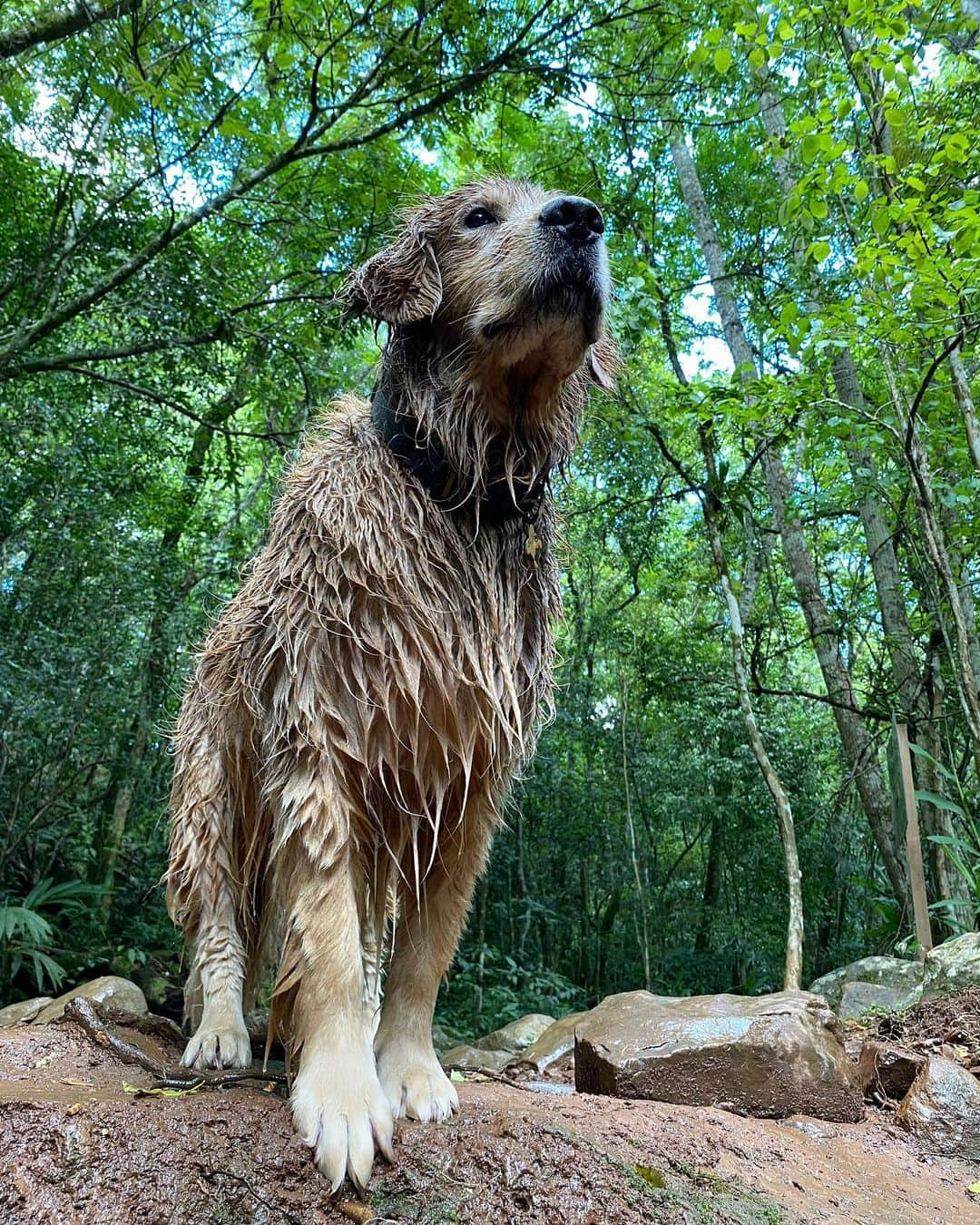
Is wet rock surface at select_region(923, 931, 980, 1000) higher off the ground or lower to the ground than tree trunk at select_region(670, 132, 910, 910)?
lower

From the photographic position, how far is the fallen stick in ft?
8.59

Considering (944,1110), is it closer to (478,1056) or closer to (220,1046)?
(220,1046)

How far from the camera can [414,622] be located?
A: 260cm

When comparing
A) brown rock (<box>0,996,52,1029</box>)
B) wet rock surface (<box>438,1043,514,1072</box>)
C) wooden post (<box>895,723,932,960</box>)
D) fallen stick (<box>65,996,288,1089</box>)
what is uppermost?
wooden post (<box>895,723,932,960</box>)

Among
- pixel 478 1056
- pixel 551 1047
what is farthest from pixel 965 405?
pixel 478 1056

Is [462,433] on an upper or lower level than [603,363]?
lower

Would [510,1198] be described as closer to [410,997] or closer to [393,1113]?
[393,1113]

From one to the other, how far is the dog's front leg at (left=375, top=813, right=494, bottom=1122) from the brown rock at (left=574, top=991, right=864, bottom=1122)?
95 cm

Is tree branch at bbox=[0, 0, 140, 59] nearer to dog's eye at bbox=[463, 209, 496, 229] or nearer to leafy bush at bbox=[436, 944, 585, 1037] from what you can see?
dog's eye at bbox=[463, 209, 496, 229]

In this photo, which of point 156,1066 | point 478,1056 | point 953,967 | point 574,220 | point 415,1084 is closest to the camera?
point 415,1084

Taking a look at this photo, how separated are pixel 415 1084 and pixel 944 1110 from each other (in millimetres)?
2103

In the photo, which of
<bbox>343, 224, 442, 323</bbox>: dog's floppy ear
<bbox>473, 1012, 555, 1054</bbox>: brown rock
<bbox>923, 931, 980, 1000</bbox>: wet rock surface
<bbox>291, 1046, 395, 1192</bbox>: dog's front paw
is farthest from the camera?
<bbox>473, 1012, 555, 1054</bbox>: brown rock

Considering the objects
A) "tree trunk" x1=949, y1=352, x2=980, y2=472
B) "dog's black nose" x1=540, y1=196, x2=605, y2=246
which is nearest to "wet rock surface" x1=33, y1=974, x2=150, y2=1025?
"dog's black nose" x1=540, y1=196, x2=605, y2=246

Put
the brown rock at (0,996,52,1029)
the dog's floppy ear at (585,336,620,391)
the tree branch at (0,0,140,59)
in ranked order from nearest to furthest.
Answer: the dog's floppy ear at (585,336,620,391) → the brown rock at (0,996,52,1029) → the tree branch at (0,0,140,59)
